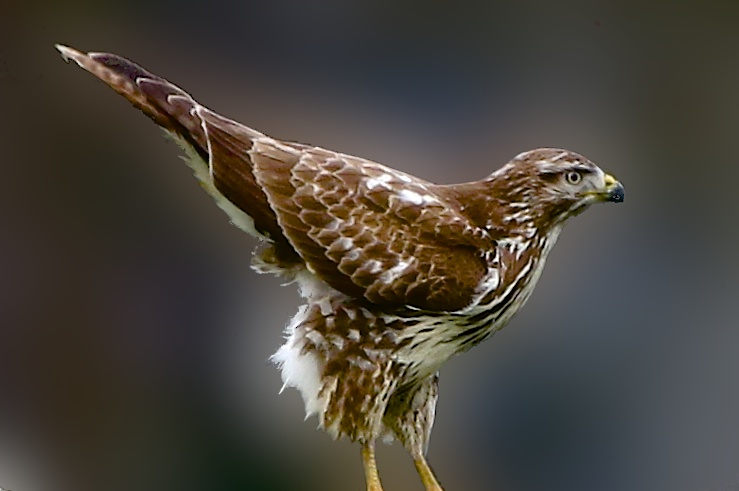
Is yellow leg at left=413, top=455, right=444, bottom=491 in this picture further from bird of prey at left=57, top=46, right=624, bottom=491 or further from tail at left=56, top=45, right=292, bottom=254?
tail at left=56, top=45, right=292, bottom=254

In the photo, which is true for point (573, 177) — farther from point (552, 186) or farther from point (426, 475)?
point (426, 475)

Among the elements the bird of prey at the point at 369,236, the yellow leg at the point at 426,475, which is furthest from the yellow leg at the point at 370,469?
the yellow leg at the point at 426,475

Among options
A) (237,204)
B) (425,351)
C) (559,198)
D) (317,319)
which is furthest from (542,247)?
(237,204)

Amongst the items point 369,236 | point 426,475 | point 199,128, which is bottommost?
point 426,475

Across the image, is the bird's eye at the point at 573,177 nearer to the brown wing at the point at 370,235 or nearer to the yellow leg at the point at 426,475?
the brown wing at the point at 370,235

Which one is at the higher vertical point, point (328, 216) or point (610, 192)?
point (610, 192)

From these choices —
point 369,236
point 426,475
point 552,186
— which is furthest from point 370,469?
point 552,186
